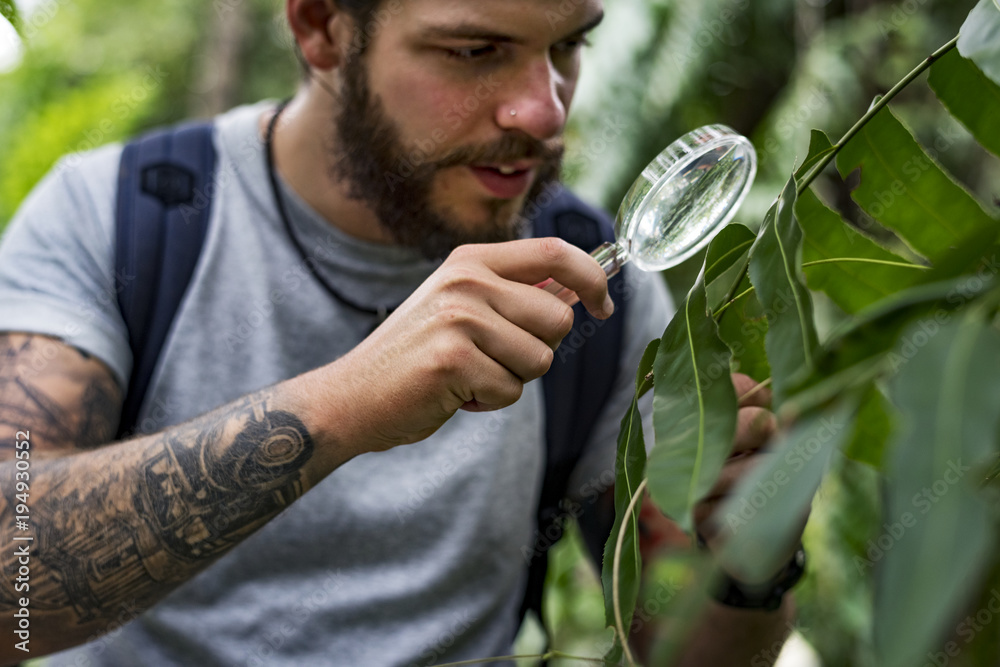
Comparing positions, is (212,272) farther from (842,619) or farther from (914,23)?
(914,23)

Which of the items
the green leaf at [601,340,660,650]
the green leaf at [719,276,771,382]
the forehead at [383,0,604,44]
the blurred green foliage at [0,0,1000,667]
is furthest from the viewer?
the blurred green foliage at [0,0,1000,667]

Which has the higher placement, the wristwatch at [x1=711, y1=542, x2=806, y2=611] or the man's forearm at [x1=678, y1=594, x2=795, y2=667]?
the wristwatch at [x1=711, y1=542, x2=806, y2=611]

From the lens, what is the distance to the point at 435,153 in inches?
38.8

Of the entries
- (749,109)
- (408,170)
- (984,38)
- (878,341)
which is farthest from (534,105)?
(749,109)

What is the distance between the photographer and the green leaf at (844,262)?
562 mm

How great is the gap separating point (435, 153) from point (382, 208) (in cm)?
17

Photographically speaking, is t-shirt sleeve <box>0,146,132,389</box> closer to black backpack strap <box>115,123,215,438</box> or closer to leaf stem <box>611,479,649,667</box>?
black backpack strap <box>115,123,215,438</box>

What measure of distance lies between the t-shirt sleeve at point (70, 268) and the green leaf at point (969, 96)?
2.86 ft

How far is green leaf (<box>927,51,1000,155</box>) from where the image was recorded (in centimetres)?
51

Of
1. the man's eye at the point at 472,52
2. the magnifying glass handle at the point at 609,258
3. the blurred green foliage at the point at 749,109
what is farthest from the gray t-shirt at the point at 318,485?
the blurred green foliage at the point at 749,109

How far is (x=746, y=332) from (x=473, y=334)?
0.68 feet

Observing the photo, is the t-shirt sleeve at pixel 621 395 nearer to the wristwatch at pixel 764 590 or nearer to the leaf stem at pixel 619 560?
the wristwatch at pixel 764 590

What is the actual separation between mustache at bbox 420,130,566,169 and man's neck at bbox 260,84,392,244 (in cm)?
23

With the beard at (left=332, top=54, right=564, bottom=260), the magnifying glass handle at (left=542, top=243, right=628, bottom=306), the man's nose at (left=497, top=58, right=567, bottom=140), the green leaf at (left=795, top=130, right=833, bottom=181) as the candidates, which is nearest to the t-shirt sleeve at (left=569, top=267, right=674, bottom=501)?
the beard at (left=332, top=54, right=564, bottom=260)
